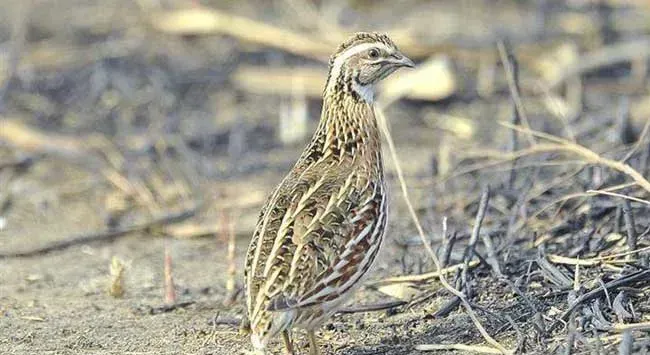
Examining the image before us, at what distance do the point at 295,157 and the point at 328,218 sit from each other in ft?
18.5

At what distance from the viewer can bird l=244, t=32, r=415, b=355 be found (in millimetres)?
5812

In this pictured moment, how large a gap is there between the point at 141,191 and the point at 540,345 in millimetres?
4844

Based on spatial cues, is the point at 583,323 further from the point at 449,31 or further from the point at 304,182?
the point at 449,31

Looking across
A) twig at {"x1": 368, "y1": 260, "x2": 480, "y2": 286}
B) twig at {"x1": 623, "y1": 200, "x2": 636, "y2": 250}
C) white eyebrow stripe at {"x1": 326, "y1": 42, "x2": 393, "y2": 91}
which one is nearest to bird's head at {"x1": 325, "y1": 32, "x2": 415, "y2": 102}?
white eyebrow stripe at {"x1": 326, "y1": 42, "x2": 393, "y2": 91}

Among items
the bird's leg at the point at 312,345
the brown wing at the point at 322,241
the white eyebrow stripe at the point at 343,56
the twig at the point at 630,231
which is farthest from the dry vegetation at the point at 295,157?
the white eyebrow stripe at the point at 343,56

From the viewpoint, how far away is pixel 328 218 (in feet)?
19.8

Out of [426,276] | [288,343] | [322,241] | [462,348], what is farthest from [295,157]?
[462,348]

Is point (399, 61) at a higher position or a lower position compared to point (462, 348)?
higher

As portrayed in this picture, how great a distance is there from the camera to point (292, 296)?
5762 mm

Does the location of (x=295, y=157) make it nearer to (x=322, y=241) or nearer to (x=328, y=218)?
(x=328, y=218)

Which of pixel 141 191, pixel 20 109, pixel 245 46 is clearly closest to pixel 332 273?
pixel 141 191

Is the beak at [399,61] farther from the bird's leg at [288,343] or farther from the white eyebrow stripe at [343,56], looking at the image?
the bird's leg at [288,343]

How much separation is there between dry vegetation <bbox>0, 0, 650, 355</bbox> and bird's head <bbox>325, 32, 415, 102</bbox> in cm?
56

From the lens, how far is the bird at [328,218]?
5.81 meters
